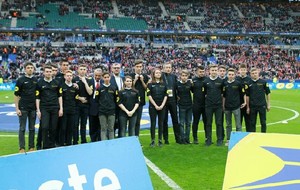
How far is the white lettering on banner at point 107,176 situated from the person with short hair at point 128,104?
5.02m

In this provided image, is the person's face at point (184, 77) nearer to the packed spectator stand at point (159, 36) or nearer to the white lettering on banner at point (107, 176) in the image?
the white lettering on banner at point (107, 176)

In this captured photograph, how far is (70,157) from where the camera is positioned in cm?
418

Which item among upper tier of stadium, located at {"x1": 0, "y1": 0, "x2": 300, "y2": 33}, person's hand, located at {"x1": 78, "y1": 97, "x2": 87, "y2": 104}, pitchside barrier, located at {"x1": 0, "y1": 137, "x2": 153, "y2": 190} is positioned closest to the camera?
pitchside barrier, located at {"x1": 0, "y1": 137, "x2": 153, "y2": 190}

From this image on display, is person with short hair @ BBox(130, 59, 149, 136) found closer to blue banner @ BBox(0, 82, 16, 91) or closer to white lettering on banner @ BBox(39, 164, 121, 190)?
white lettering on banner @ BBox(39, 164, 121, 190)

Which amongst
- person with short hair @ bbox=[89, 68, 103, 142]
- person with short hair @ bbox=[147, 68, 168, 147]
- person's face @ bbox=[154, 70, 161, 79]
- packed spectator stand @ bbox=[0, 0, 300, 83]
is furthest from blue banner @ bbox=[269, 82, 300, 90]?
person with short hair @ bbox=[89, 68, 103, 142]

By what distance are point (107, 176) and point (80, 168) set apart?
30 cm

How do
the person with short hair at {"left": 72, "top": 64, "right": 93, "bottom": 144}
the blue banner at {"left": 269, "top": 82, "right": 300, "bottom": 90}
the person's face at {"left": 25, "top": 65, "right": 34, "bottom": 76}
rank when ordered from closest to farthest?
the person's face at {"left": 25, "top": 65, "right": 34, "bottom": 76} < the person with short hair at {"left": 72, "top": 64, "right": 93, "bottom": 144} < the blue banner at {"left": 269, "top": 82, "right": 300, "bottom": 90}

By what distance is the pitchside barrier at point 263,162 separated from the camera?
14.4ft

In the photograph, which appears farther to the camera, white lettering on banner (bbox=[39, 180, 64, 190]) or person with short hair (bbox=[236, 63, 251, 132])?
person with short hair (bbox=[236, 63, 251, 132])

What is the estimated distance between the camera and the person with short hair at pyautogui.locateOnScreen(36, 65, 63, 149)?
8.88 metres

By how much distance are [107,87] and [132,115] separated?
0.89 m

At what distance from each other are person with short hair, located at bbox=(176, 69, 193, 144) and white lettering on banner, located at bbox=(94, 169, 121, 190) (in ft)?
20.3

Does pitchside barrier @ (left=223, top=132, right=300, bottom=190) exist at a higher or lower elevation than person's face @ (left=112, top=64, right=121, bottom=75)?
lower

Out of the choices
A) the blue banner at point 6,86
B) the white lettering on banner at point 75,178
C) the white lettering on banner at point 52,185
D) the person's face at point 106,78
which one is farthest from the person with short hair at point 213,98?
the blue banner at point 6,86
